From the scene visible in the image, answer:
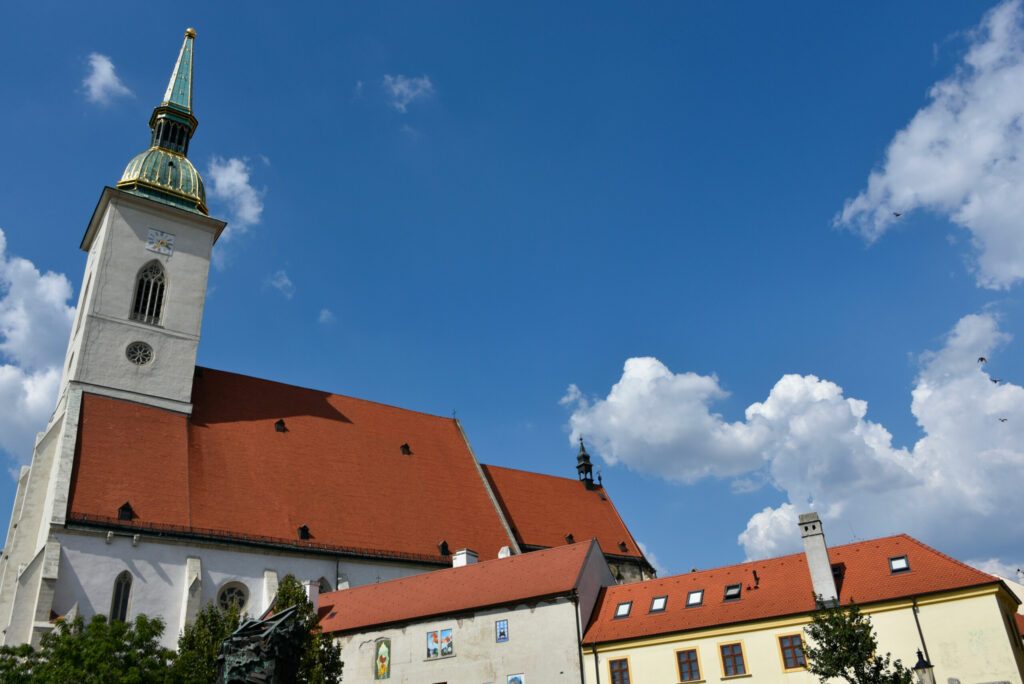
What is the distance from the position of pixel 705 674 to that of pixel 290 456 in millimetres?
18951

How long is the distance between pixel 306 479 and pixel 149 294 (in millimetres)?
10168

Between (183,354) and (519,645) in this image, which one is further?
(183,354)

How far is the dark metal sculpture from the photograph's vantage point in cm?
1166

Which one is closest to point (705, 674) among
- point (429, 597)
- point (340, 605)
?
point (429, 597)

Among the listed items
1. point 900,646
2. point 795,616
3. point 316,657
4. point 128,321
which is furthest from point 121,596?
point 900,646

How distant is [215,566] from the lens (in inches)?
1156

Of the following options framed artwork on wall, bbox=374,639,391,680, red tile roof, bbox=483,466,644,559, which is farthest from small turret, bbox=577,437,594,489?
framed artwork on wall, bbox=374,639,391,680

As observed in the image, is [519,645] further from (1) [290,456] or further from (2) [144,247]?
(2) [144,247]

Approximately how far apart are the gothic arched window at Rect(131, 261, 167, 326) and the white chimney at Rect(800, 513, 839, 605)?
2589 centimetres

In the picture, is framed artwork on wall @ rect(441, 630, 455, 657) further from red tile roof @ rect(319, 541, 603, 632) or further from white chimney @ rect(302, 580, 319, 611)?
white chimney @ rect(302, 580, 319, 611)

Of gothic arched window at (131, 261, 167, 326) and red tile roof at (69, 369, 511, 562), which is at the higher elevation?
gothic arched window at (131, 261, 167, 326)

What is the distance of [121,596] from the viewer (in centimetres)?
2748

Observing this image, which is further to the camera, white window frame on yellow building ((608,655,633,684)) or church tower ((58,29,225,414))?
church tower ((58,29,225,414))

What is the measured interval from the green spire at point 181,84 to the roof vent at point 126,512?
20.5 m
